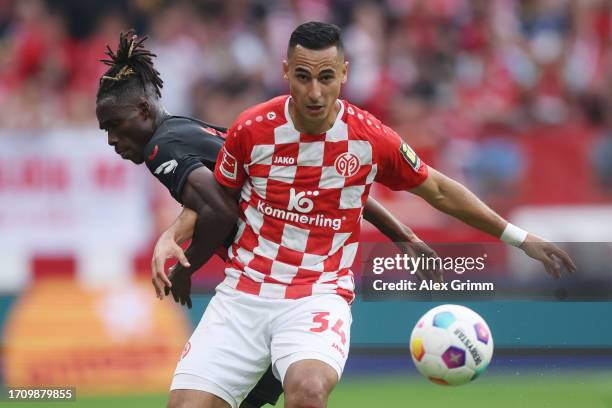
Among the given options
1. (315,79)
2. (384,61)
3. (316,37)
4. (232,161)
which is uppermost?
(316,37)

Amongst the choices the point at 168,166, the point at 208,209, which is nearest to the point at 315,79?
the point at 208,209

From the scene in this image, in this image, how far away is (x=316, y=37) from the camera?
Result: 5.14m

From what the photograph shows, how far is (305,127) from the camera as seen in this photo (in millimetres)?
5273

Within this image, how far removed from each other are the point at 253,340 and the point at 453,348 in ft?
3.15

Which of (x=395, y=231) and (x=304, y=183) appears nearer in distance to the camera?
(x=304, y=183)

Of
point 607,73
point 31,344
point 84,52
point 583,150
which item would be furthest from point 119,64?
point 607,73

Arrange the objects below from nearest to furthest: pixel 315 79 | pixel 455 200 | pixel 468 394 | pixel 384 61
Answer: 1. pixel 315 79
2. pixel 455 200
3. pixel 468 394
4. pixel 384 61

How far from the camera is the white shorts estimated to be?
5145 mm

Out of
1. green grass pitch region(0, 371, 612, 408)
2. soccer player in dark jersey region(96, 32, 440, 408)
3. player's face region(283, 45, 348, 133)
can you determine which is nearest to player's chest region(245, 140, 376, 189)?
player's face region(283, 45, 348, 133)

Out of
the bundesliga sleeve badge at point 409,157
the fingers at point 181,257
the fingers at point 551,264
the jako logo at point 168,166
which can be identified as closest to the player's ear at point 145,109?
the jako logo at point 168,166

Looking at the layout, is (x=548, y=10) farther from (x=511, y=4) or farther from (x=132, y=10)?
(x=132, y=10)

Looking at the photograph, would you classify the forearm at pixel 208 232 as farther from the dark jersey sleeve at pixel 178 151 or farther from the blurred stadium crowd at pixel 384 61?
the blurred stadium crowd at pixel 384 61

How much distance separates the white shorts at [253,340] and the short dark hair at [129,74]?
1.29 m

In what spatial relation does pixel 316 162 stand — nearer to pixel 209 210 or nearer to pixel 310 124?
pixel 310 124
